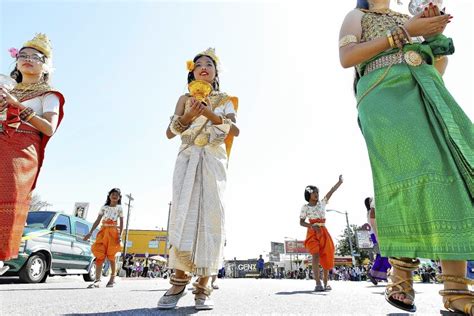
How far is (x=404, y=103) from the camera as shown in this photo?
6.67ft

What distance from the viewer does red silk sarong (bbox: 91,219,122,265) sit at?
24.5 feet

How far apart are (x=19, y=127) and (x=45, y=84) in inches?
23.3

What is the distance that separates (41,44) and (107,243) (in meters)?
5.27

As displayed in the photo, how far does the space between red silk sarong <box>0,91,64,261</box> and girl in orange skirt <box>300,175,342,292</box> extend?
197 inches

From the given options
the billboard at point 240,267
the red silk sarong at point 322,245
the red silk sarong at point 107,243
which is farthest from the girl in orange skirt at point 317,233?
the billboard at point 240,267

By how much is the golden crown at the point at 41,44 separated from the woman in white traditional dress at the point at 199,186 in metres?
1.30

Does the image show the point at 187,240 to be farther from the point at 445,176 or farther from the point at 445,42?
the point at 445,42

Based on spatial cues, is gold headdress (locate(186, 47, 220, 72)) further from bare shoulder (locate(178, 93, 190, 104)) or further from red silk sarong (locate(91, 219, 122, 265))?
red silk sarong (locate(91, 219, 122, 265))

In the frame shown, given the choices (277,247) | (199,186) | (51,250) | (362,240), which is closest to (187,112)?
(199,186)

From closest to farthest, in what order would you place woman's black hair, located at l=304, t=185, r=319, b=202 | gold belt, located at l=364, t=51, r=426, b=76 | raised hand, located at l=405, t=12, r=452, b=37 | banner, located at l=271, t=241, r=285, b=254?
raised hand, located at l=405, t=12, r=452, b=37 → gold belt, located at l=364, t=51, r=426, b=76 → woman's black hair, located at l=304, t=185, r=319, b=202 → banner, located at l=271, t=241, r=285, b=254

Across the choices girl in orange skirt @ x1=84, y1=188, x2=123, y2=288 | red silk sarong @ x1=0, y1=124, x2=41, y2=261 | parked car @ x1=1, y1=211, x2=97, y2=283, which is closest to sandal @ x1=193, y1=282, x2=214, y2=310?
red silk sarong @ x1=0, y1=124, x2=41, y2=261

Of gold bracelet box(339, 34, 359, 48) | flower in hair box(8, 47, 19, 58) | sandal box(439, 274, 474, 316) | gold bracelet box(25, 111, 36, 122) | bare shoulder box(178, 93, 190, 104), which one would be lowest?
sandal box(439, 274, 474, 316)

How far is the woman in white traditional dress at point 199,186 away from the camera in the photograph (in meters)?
2.93

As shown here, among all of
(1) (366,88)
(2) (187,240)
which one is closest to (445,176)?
(1) (366,88)
